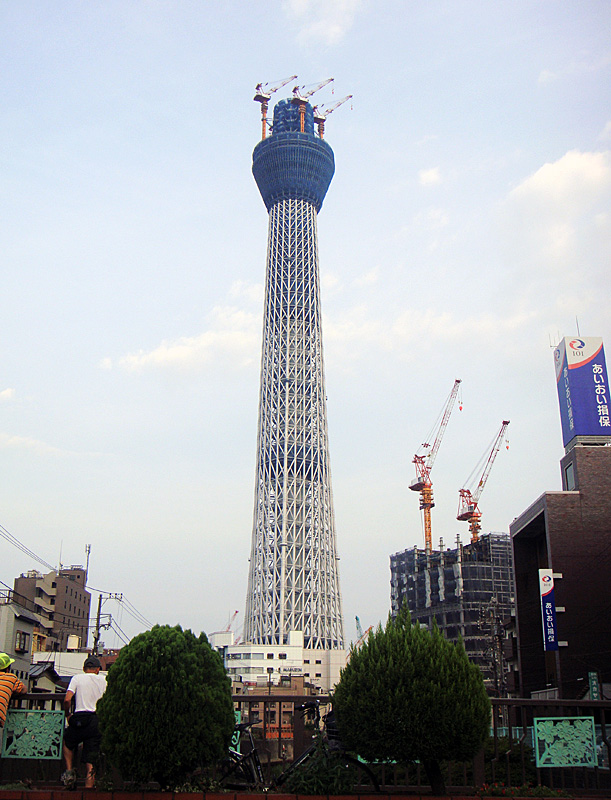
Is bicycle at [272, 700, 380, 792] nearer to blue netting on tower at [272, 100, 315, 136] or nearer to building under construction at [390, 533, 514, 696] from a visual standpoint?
building under construction at [390, 533, 514, 696]

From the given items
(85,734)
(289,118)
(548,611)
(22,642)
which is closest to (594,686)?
(548,611)

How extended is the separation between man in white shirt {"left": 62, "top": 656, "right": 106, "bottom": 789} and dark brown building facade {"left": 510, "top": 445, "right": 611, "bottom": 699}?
35.7m

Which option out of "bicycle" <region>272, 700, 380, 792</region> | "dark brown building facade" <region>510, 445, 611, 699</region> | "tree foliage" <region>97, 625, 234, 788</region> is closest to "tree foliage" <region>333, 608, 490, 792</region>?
"bicycle" <region>272, 700, 380, 792</region>

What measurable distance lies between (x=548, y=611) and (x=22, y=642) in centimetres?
3633

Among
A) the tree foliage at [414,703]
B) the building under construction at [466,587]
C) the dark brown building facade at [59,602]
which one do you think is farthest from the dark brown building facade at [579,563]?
the building under construction at [466,587]

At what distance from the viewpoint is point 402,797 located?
36.6ft

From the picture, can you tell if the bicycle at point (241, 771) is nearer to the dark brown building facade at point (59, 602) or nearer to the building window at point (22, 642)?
the building window at point (22, 642)

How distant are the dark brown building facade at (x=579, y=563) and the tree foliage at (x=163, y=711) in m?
35.7

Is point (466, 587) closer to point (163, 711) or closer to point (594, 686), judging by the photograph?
point (594, 686)

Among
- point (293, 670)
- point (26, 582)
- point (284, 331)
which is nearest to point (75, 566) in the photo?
point (26, 582)

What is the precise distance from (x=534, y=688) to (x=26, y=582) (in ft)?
214

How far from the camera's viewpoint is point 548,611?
45.1m

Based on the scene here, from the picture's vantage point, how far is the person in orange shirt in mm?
11555

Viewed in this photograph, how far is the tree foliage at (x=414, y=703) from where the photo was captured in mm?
11320
